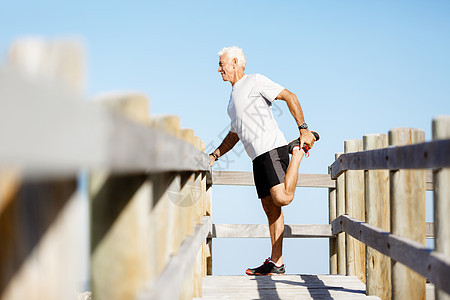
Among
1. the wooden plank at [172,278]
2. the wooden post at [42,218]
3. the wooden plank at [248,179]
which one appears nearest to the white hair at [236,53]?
the wooden plank at [248,179]

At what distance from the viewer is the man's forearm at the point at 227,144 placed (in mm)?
5887

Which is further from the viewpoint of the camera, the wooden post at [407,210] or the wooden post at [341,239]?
the wooden post at [341,239]

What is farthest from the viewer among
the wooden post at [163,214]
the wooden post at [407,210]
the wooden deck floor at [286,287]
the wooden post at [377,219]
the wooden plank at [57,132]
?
the wooden deck floor at [286,287]

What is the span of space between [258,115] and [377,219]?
1.69 m

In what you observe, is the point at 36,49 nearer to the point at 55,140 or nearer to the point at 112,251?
the point at 55,140

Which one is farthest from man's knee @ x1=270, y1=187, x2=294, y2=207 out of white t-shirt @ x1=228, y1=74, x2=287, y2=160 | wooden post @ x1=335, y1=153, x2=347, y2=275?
wooden post @ x1=335, y1=153, x2=347, y2=275

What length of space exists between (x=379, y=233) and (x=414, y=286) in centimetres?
41

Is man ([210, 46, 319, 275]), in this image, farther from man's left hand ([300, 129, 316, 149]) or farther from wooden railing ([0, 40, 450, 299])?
wooden railing ([0, 40, 450, 299])

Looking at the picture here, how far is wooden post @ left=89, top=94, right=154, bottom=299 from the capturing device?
1547 mm

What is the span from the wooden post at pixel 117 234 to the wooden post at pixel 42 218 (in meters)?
0.29

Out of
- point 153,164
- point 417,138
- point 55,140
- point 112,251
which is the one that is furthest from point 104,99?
point 417,138

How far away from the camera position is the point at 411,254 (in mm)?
2789

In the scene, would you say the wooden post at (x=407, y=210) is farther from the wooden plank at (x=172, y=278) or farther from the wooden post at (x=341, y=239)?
the wooden post at (x=341, y=239)

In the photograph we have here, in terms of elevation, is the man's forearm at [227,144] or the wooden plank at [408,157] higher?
the man's forearm at [227,144]
